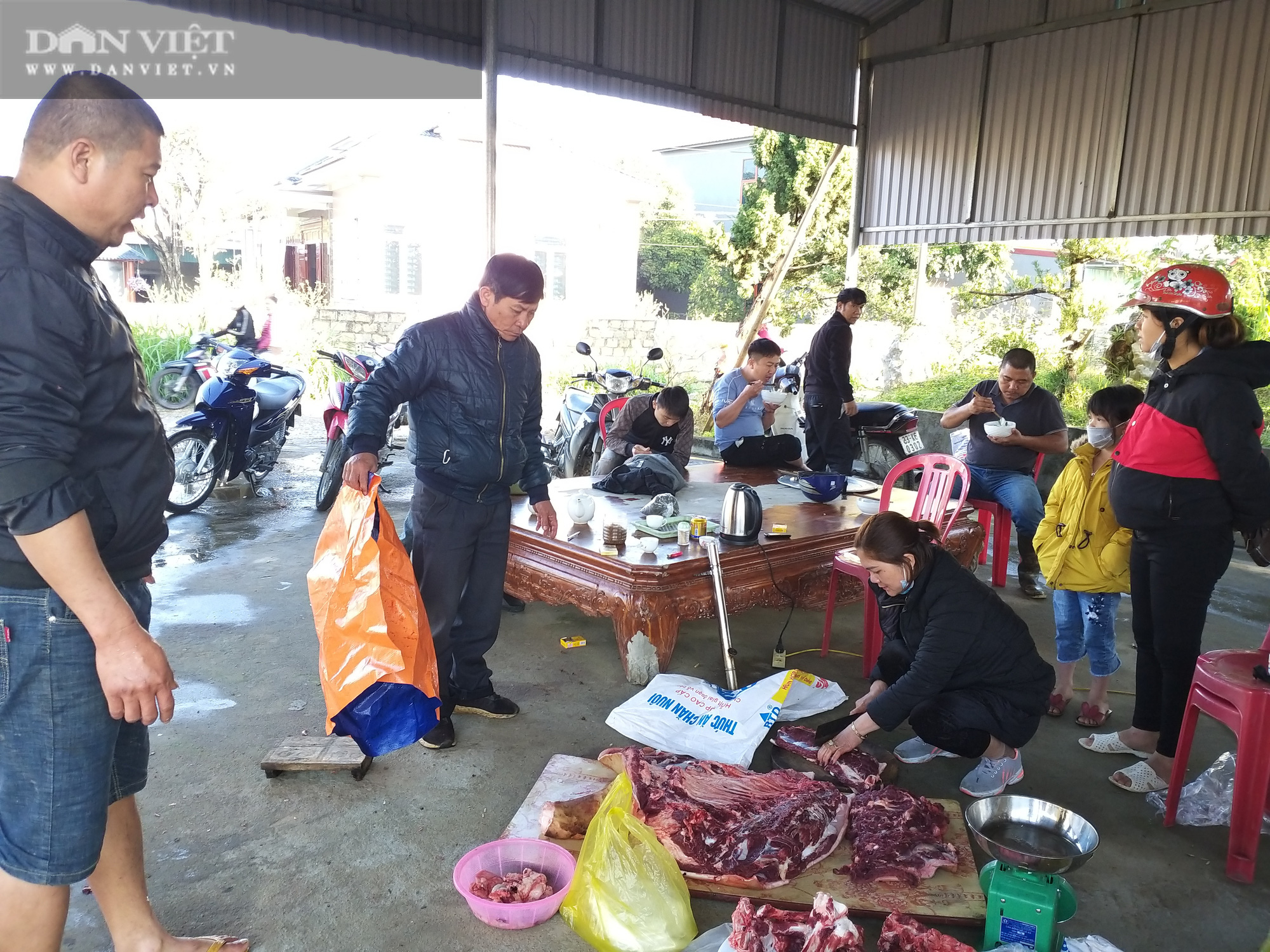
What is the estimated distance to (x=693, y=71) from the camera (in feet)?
23.5

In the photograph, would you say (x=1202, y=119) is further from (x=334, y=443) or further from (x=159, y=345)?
(x=159, y=345)

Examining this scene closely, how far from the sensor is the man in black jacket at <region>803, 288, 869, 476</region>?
5.58 meters

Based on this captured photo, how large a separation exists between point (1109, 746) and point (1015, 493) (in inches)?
76.2

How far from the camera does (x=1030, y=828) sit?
227cm

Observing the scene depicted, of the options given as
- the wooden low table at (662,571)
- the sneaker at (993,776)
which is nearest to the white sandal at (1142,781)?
the sneaker at (993,776)

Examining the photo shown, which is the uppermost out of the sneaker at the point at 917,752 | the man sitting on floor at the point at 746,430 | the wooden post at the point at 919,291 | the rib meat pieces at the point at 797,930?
the wooden post at the point at 919,291

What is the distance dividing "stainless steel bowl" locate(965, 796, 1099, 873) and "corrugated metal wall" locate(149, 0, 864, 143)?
18.4 feet

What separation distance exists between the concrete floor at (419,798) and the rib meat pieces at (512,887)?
7 cm

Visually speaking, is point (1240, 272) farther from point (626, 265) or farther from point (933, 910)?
point (626, 265)

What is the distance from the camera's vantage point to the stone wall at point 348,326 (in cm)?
1273

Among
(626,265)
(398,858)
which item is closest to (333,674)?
(398,858)

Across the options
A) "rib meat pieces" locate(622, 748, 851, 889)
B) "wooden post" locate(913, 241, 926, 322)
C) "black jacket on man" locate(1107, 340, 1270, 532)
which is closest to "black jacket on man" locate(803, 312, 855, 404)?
"black jacket on man" locate(1107, 340, 1270, 532)

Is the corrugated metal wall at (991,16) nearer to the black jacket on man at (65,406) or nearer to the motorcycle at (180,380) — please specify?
the motorcycle at (180,380)

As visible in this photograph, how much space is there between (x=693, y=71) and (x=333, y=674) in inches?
255
